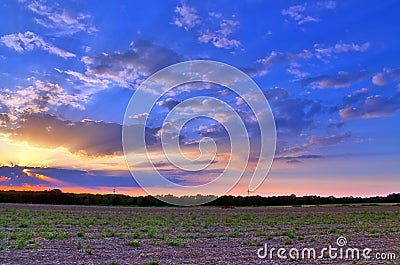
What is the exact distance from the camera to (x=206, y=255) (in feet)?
56.7

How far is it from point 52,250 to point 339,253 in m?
11.6

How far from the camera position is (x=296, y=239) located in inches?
930

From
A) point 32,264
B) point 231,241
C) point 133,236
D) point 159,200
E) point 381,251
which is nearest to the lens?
point 32,264

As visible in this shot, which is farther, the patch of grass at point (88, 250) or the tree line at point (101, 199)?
the tree line at point (101, 199)

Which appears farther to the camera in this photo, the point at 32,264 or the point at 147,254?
the point at 147,254

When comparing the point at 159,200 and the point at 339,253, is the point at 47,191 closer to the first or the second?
the point at 159,200

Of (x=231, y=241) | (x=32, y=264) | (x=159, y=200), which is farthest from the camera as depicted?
(x=159, y=200)

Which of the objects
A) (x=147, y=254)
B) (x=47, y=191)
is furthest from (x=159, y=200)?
(x=147, y=254)

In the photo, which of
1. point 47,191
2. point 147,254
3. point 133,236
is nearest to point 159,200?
point 47,191

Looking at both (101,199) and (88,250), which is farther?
(101,199)

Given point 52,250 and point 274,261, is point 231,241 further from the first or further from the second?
point 52,250

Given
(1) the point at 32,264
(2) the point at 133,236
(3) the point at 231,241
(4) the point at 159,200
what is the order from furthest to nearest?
(4) the point at 159,200
(2) the point at 133,236
(3) the point at 231,241
(1) the point at 32,264

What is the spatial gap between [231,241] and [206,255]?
528 centimetres

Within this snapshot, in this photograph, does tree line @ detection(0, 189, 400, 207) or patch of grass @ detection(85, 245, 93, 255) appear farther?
tree line @ detection(0, 189, 400, 207)
